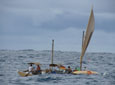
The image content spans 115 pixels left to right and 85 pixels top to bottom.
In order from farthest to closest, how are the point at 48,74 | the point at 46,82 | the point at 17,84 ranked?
the point at 48,74 → the point at 46,82 → the point at 17,84

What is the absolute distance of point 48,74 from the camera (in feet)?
144

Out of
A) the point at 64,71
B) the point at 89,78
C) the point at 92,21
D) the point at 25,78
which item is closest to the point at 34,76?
the point at 25,78

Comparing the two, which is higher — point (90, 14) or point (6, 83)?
point (90, 14)

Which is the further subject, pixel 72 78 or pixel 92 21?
pixel 92 21

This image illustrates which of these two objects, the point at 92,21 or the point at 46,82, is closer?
the point at 46,82

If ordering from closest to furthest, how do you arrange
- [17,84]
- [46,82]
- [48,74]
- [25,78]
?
[17,84] < [46,82] < [25,78] < [48,74]

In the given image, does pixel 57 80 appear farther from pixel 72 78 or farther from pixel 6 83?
pixel 6 83

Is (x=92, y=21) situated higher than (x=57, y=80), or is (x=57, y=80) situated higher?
(x=92, y=21)

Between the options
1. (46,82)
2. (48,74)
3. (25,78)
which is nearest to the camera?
(46,82)

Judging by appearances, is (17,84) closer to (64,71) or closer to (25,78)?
(25,78)

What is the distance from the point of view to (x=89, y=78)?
41.7 meters

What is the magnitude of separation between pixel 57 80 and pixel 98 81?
5.37m

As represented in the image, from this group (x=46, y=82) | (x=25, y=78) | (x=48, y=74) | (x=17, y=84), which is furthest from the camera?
(x=48, y=74)

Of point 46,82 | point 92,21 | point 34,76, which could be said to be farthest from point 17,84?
point 92,21
